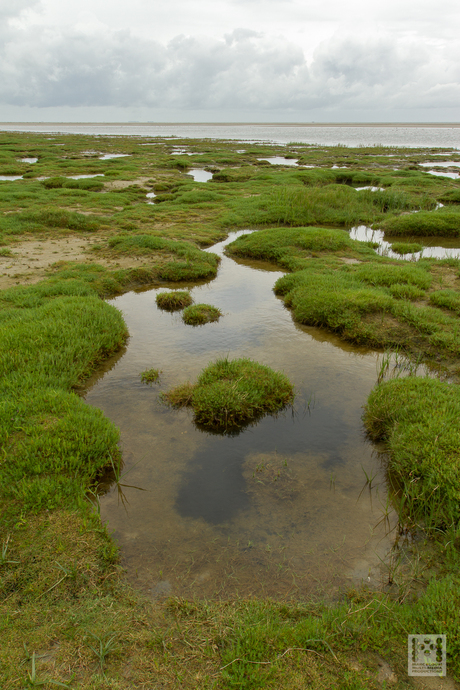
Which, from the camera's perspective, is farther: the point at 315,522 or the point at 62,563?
the point at 315,522

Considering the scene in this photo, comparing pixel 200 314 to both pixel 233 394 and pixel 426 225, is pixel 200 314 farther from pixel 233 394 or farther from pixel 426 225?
pixel 426 225

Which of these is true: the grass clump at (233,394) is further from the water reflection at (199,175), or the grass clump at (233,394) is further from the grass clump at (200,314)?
the water reflection at (199,175)

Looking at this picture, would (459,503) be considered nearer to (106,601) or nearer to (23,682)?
(106,601)

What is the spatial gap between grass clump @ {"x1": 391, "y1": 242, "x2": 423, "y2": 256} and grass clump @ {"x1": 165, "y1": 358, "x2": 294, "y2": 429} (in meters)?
11.5

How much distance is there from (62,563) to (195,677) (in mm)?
1736

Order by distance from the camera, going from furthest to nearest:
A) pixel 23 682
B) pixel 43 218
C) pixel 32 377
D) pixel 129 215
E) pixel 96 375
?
1. pixel 129 215
2. pixel 43 218
3. pixel 96 375
4. pixel 32 377
5. pixel 23 682

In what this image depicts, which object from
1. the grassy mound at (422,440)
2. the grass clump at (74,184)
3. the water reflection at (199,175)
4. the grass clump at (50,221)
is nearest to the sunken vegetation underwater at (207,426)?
the grassy mound at (422,440)

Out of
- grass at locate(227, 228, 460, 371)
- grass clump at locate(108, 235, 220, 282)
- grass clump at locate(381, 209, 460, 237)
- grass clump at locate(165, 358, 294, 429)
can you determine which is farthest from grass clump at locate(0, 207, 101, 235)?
grass clump at locate(381, 209, 460, 237)

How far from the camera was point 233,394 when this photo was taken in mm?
6766

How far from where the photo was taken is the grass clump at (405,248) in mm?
16188

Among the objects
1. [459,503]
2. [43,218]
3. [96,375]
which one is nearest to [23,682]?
[459,503]

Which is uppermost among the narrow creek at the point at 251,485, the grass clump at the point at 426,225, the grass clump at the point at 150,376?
the grass clump at the point at 426,225

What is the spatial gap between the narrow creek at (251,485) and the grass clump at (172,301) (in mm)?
2363

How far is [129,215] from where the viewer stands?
20.1 m
